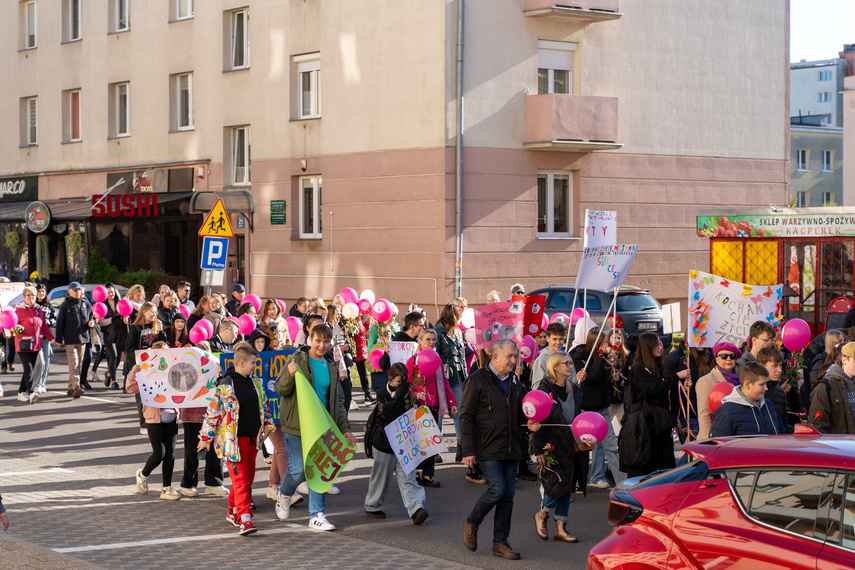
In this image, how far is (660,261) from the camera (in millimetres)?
28516

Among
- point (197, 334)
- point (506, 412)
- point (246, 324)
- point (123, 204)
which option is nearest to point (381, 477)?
point (506, 412)

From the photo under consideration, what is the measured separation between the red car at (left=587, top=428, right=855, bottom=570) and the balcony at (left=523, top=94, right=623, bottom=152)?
2044cm

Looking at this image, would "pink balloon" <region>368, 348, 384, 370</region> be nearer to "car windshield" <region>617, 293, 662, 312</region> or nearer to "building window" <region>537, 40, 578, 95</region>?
"car windshield" <region>617, 293, 662, 312</region>

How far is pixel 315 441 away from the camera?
30.8 feet

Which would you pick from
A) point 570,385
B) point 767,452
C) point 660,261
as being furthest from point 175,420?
point 660,261

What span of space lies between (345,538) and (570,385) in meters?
2.31

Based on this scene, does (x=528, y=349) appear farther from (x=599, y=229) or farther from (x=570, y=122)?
(x=570, y=122)

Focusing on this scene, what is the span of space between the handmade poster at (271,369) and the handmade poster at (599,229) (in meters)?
4.58

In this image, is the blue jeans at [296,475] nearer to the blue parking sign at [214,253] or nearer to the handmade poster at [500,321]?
the handmade poster at [500,321]

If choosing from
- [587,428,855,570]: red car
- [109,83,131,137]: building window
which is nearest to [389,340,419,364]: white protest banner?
[587,428,855,570]: red car

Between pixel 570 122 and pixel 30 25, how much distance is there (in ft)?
70.8

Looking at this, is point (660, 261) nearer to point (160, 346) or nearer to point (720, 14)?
point (720, 14)

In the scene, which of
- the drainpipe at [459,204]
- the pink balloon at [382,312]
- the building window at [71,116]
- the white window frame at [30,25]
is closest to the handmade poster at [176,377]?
the pink balloon at [382,312]

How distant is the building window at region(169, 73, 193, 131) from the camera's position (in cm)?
3212
